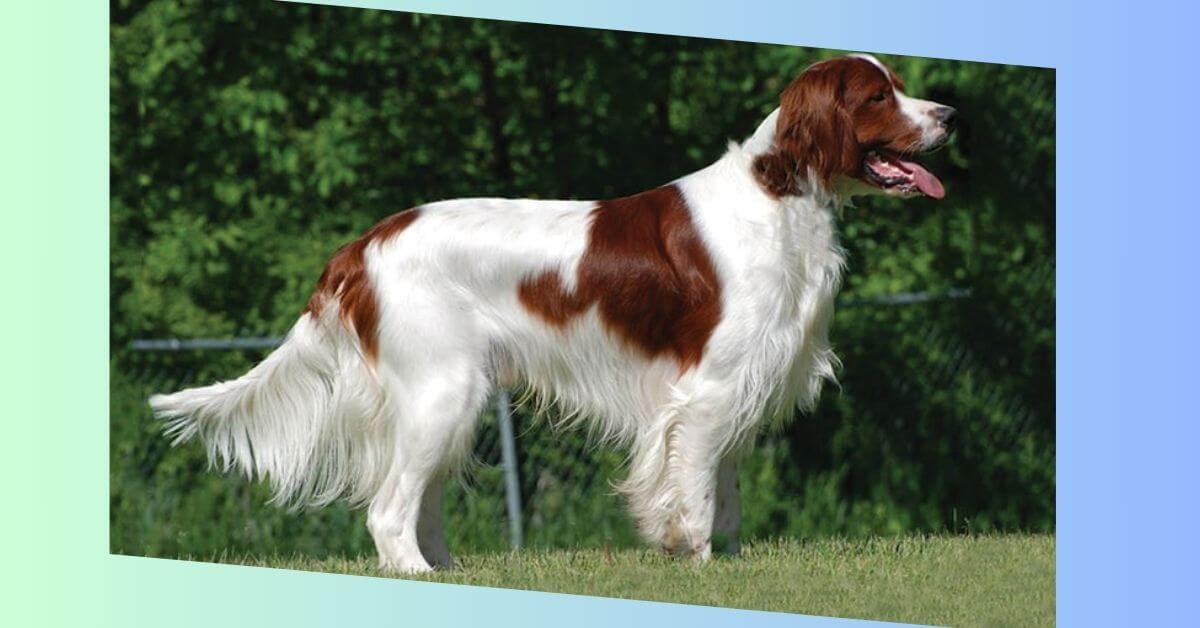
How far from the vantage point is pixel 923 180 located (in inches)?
277

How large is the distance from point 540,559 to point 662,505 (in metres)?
0.65

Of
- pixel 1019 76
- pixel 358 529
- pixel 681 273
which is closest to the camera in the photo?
pixel 681 273

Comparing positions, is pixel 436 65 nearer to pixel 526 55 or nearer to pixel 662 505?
pixel 526 55

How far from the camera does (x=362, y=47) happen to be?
973cm

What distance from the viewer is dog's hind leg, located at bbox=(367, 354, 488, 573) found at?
7055 millimetres

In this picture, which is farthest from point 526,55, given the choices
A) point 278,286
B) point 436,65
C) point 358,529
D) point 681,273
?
point 681,273

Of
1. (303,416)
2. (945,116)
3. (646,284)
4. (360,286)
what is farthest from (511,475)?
(945,116)

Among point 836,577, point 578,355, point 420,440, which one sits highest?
point 578,355

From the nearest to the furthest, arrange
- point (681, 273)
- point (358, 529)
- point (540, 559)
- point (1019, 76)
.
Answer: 1. point (681, 273)
2. point (540, 559)
3. point (1019, 76)
4. point (358, 529)

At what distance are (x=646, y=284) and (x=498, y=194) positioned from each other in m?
2.81

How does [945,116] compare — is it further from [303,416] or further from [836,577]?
[303,416]

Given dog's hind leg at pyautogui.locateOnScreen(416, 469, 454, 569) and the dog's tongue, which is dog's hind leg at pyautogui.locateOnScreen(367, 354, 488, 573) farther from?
the dog's tongue

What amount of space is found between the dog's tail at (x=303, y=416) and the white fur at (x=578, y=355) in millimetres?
14

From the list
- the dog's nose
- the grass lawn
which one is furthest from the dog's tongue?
the grass lawn
